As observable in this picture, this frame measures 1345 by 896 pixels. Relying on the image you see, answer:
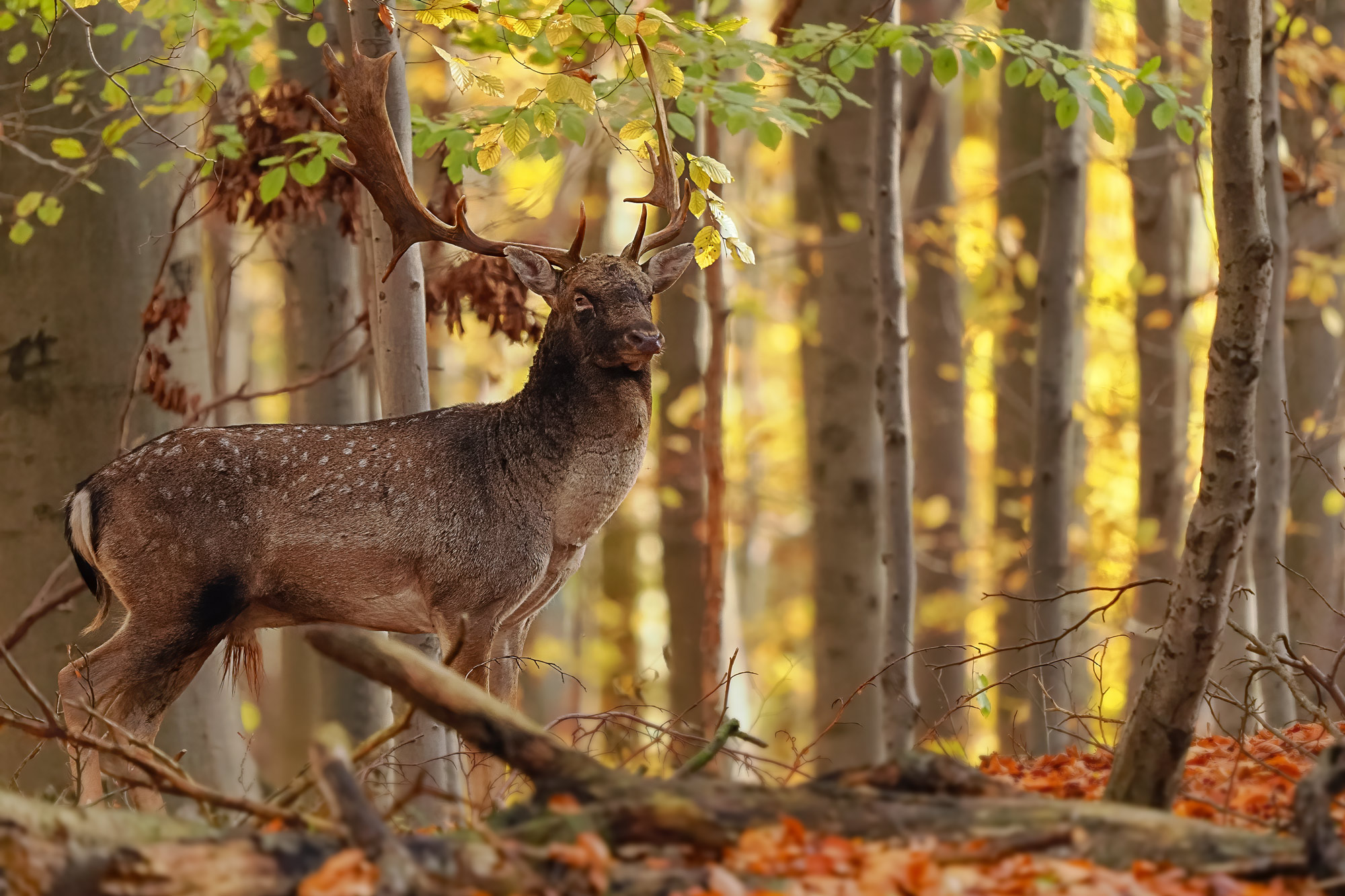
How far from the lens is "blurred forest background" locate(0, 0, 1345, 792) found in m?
6.84

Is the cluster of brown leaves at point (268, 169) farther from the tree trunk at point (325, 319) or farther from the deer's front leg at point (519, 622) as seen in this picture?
the deer's front leg at point (519, 622)

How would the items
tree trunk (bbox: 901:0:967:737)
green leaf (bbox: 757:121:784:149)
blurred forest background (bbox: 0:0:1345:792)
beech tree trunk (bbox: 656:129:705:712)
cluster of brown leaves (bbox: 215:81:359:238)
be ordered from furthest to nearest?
tree trunk (bbox: 901:0:967:737), beech tree trunk (bbox: 656:129:705:712), cluster of brown leaves (bbox: 215:81:359:238), blurred forest background (bbox: 0:0:1345:792), green leaf (bbox: 757:121:784:149)

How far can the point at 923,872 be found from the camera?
310 cm

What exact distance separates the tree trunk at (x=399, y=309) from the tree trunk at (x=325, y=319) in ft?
6.55

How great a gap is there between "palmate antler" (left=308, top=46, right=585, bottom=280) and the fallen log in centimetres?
263

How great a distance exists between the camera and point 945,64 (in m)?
6.61

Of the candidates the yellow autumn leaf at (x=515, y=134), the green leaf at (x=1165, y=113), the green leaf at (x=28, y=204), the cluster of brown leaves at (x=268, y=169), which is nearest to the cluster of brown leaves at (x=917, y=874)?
the yellow autumn leaf at (x=515, y=134)

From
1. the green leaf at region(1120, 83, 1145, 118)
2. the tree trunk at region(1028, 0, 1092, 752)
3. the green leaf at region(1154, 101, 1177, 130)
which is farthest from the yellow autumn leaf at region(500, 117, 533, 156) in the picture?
the tree trunk at region(1028, 0, 1092, 752)

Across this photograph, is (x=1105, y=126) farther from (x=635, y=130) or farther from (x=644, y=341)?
(x=644, y=341)

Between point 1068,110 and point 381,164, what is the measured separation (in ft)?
11.1

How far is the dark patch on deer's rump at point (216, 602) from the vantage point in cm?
538


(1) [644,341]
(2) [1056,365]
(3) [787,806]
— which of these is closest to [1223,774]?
(3) [787,806]

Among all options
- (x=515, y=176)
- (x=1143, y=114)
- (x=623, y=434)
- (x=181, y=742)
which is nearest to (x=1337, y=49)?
(x=1143, y=114)

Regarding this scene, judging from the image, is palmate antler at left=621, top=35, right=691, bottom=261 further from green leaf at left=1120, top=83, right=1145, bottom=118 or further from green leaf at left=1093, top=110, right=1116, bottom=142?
green leaf at left=1120, top=83, right=1145, bottom=118
